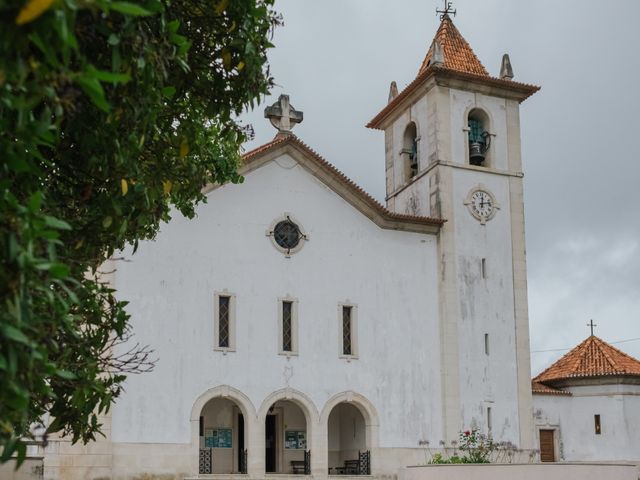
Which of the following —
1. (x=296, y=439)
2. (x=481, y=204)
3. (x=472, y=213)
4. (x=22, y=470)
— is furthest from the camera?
(x=481, y=204)

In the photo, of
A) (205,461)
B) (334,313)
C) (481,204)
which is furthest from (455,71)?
(205,461)

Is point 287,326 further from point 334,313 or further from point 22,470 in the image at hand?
point 22,470

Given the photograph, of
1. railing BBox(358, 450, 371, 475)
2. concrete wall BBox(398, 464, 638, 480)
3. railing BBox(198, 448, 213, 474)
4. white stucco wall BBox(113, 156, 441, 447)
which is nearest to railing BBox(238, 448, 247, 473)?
railing BBox(198, 448, 213, 474)

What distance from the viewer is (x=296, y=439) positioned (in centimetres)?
2364

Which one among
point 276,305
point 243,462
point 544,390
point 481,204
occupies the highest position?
Answer: point 481,204

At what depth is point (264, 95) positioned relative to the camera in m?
8.29

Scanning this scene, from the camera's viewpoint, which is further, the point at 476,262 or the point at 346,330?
the point at 476,262

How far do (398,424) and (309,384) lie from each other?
249 centimetres

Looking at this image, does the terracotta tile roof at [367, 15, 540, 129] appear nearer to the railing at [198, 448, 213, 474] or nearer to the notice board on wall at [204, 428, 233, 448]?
the notice board on wall at [204, 428, 233, 448]

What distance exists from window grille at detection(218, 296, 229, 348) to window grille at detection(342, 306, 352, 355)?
2929 millimetres

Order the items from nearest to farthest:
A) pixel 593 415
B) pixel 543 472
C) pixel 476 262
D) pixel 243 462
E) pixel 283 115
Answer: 1. pixel 543 472
2. pixel 243 462
3. pixel 283 115
4. pixel 476 262
5. pixel 593 415

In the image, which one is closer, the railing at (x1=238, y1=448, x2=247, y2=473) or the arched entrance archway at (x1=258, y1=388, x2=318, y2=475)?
the railing at (x1=238, y1=448, x2=247, y2=473)

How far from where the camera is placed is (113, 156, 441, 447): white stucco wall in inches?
818

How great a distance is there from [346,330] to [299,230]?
2639mm
